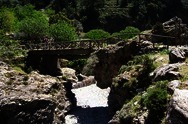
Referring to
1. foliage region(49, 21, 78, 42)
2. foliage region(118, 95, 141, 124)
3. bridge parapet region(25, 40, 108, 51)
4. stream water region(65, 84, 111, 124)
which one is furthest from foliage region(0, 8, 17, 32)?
foliage region(118, 95, 141, 124)

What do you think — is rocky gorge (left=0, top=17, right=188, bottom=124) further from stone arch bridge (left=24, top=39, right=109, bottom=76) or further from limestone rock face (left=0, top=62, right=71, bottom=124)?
stone arch bridge (left=24, top=39, right=109, bottom=76)

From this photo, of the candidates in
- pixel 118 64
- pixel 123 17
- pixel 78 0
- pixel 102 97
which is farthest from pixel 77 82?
pixel 78 0

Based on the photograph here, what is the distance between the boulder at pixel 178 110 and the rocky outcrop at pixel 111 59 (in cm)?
3222

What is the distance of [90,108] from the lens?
215ft

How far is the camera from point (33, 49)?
7425 cm

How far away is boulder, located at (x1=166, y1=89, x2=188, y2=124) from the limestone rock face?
23.0 m

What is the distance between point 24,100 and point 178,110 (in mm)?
24409

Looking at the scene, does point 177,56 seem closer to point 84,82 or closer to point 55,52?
point 55,52

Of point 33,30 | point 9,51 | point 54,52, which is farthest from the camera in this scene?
point 33,30

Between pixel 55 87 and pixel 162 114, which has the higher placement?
pixel 162 114

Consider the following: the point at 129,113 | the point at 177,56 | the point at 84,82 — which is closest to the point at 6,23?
the point at 84,82

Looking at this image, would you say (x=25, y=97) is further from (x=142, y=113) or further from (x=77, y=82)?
(x=77, y=82)

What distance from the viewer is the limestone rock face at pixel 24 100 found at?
1786 inches

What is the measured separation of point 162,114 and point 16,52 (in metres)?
47.2
